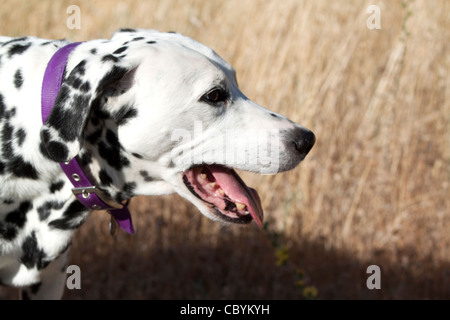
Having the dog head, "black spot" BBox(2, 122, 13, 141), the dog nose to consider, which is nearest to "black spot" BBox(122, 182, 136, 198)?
A: the dog head

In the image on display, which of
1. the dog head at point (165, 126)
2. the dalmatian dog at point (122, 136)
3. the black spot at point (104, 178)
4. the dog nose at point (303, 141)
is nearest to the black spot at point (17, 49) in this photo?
the dalmatian dog at point (122, 136)

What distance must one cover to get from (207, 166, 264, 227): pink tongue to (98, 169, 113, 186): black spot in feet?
1.49

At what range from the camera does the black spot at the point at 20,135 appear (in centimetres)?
246

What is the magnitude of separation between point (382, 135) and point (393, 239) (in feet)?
2.60

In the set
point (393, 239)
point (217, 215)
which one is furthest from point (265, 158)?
point (393, 239)

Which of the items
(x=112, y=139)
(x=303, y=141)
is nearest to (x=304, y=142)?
(x=303, y=141)

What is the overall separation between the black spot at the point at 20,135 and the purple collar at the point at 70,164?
147 millimetres

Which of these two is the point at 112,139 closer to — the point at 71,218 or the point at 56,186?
the point at 56,186

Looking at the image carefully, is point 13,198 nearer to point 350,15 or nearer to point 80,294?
point 80,294

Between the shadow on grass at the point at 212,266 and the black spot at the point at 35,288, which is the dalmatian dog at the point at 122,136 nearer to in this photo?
the black spot at the point at 35,288

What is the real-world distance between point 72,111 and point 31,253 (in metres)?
0.81

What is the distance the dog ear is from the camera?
Answer: 2247 millimetres
